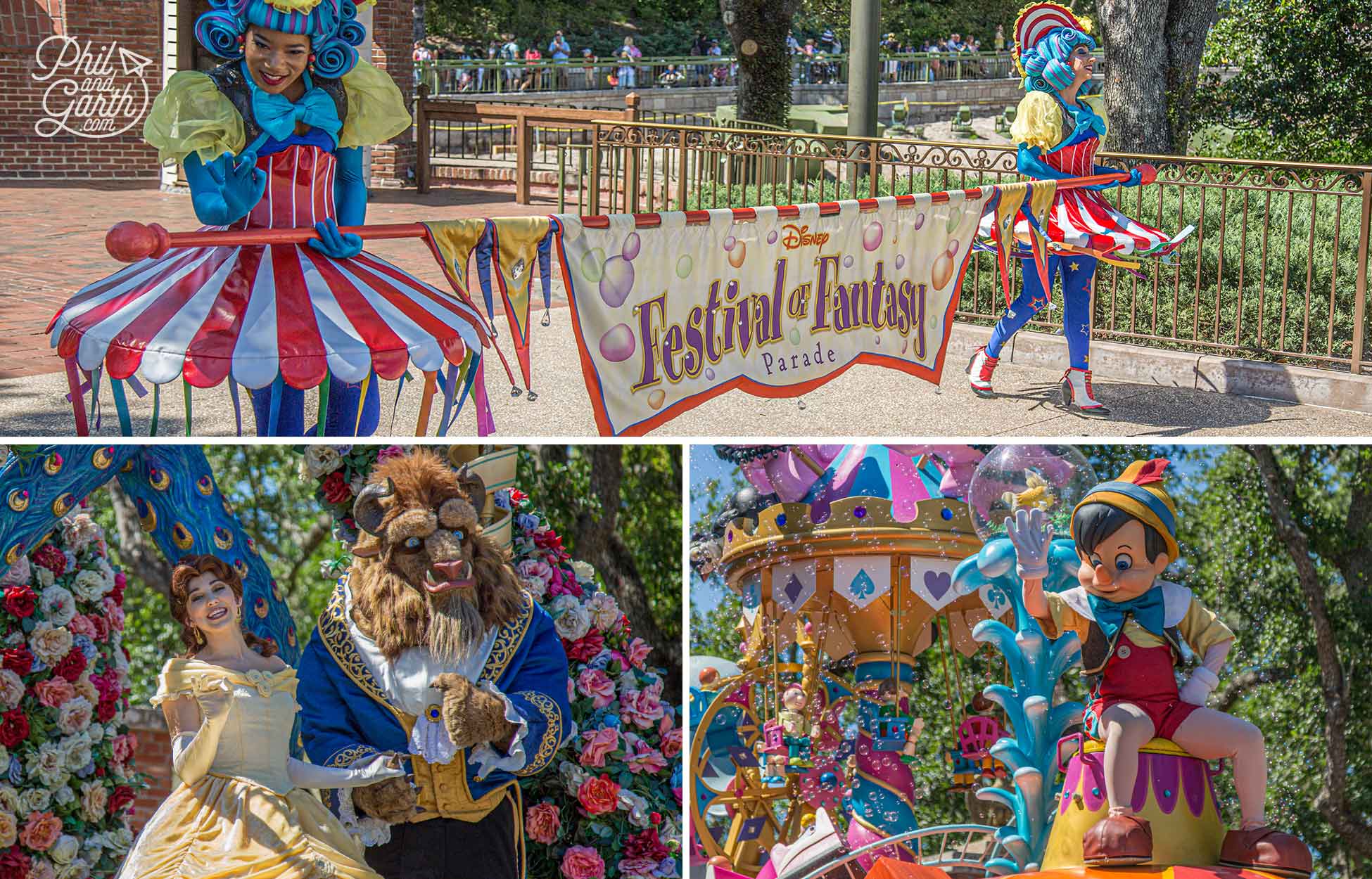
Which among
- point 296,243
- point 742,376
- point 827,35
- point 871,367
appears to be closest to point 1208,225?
point 871,367

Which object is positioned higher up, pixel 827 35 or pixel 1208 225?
pixel 827 35

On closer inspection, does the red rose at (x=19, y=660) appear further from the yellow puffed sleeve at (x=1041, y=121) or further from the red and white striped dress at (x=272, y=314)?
the yellow puffed sleeve at (x=1041, y=121)

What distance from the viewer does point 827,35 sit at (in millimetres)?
49469

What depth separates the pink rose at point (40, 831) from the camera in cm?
539

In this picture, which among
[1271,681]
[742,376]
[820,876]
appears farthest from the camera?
[1271,681]

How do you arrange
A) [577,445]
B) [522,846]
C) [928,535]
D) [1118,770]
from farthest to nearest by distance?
[577,445] < [928,535] < [522,846] < [1118,770]

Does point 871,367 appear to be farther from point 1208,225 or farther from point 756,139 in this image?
point 756,139

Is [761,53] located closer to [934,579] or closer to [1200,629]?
[934,579]

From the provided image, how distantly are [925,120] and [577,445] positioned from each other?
3725 cm

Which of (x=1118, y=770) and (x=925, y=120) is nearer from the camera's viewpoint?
(x=1118, y=770)

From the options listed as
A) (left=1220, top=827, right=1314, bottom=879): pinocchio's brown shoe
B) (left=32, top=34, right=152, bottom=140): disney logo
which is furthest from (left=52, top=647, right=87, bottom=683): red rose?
(left=32, top=34, right=152, bottom=140): disney logo

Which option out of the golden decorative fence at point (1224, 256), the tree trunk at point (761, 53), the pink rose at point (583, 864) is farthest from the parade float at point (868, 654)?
the tree trunk at point (761, 53)

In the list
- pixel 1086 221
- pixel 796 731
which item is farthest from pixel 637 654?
pixel 1086 221

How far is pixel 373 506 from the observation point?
454 cm
